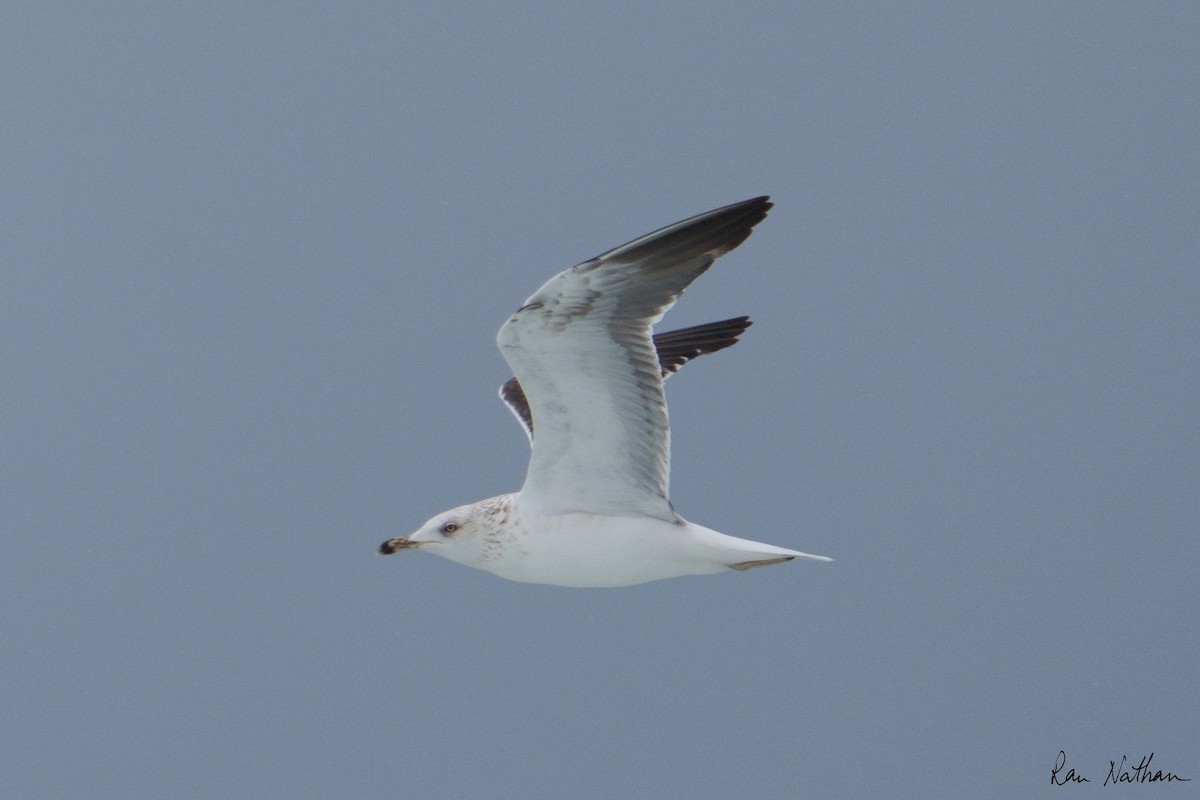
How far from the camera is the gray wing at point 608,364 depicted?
512 cm

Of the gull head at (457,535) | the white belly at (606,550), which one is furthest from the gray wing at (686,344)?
the white belly at (606,550)

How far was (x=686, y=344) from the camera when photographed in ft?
23.1

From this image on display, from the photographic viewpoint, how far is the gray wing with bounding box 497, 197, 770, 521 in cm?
512

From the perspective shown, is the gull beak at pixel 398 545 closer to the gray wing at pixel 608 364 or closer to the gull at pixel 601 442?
the gull at pixel 601 442

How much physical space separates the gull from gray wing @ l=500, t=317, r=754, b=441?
1.02m

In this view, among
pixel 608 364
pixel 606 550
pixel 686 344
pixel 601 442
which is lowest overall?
pixel 606 550

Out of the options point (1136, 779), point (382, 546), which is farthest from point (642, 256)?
point (1136, 779)

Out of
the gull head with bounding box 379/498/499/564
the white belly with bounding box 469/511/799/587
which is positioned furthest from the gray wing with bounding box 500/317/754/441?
the white belly with bounding box 469/511/799/587

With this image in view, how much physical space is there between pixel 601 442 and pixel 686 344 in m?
1.46

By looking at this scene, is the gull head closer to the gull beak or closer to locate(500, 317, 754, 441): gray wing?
the gull beak

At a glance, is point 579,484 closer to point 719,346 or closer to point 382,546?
point 382,546

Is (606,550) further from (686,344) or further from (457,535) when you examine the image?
(686,344)

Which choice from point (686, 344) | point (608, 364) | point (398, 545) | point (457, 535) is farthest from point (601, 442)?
point (686, 344)

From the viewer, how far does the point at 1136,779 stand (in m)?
6.71
